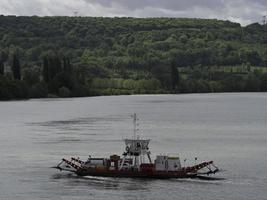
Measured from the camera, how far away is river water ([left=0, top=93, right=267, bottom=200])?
2579 inches

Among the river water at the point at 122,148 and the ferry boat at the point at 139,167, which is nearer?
the river water at the point at 122,148

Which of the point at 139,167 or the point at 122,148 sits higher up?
the point at 122,148

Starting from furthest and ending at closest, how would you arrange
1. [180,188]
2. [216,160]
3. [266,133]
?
1. [266,133]
2. [216,160]
3. [180,188]

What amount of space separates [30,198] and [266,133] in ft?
210

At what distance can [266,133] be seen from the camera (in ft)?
392

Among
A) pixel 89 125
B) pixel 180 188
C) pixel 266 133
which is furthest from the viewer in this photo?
pixel 89 125

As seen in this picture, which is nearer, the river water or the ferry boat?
the river water

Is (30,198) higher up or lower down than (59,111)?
lower down

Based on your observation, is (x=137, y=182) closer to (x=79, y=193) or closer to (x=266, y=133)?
(x=79, y=193)

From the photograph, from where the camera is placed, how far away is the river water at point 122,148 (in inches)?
2579

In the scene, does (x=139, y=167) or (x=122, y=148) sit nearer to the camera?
(x=139, y=167)

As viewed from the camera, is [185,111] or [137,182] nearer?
[137,182]

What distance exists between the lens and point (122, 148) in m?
95.5

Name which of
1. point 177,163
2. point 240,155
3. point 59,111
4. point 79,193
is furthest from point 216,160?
point 59,111
